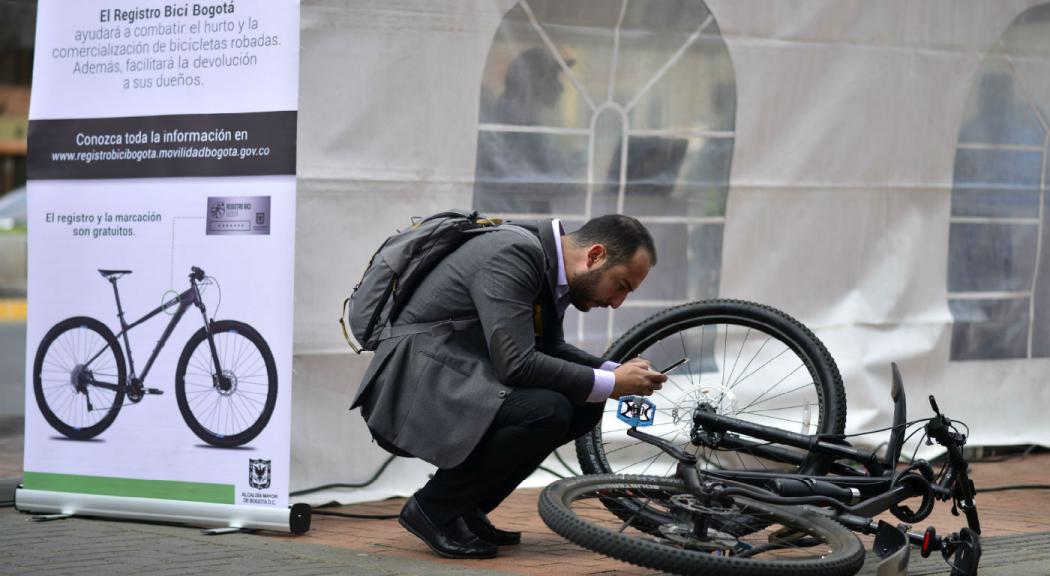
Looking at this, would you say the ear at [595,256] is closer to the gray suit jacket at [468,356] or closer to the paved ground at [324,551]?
the gray suit jacket at [468,356]

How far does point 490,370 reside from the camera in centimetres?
421

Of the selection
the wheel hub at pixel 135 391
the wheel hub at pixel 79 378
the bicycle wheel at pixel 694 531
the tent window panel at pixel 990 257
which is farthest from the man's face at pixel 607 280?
the tent window panel at pixel 990 257

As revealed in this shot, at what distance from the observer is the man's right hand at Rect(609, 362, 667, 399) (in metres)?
4.14

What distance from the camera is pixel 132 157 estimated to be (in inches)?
197

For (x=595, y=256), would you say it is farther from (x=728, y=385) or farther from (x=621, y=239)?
(x=728, y=385)

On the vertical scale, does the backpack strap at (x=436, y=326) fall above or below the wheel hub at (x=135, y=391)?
above

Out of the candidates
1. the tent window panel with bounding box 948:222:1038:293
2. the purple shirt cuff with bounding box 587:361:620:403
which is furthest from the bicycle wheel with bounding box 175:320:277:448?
the tent window panel with bounding box 948:222:1038:293

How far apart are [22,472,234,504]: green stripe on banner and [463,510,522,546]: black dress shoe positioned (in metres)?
0.88

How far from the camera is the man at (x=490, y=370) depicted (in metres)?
4.13

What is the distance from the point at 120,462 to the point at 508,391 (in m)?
1.65

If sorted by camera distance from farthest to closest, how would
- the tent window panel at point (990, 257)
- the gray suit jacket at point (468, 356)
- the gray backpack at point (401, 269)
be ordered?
1. the tent window panel at point (990, 257)
2. the gray backpack at point (401, 269)
3. the gray suit jacket at point (468, 356)

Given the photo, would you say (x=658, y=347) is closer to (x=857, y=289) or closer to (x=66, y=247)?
(x=857, y=289)

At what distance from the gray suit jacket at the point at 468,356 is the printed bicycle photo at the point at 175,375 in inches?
24.9

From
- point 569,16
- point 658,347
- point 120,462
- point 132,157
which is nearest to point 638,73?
point 569,16
